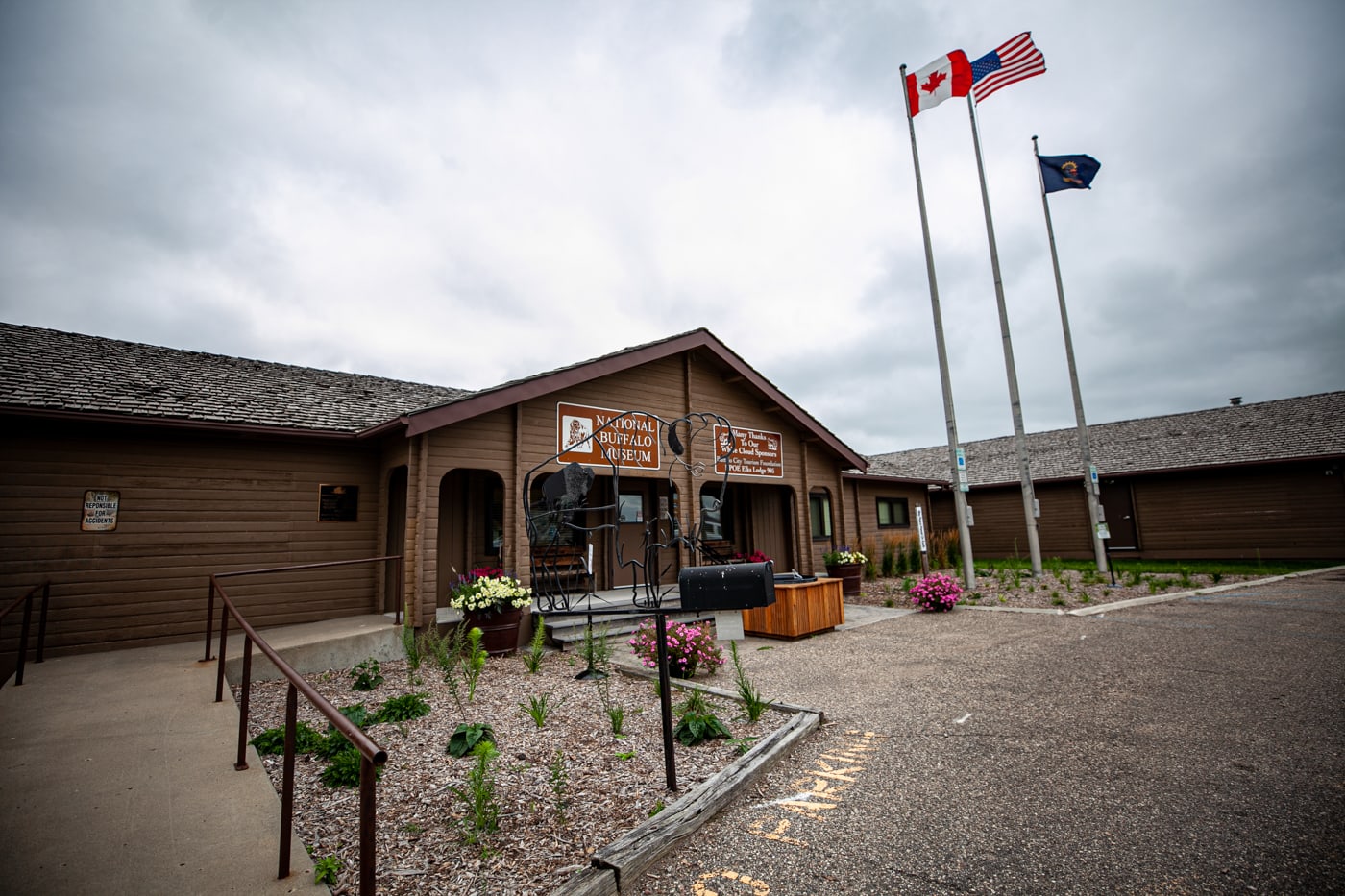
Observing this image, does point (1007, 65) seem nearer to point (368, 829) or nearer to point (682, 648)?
point (682, 648)

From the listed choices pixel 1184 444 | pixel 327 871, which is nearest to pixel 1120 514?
pixel 1184 444

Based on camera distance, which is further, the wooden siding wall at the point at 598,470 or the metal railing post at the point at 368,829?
Result: the wooden siding wall at the point at 598,470

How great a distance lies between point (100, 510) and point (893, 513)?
19.3 metres

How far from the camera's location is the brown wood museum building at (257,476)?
6953 millimetres

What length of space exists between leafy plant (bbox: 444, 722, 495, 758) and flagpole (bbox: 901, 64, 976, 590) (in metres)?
10.6

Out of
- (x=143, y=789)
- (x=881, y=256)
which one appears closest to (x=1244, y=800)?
(x=143, y=789)

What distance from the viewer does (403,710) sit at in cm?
486

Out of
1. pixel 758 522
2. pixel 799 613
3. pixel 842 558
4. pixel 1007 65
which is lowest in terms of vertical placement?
pixel 799 613

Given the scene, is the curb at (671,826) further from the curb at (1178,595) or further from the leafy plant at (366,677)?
the curb at (1178,595)

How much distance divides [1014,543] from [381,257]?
22.8 m

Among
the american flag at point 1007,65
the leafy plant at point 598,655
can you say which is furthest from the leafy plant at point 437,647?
the american flag at point 1007,65

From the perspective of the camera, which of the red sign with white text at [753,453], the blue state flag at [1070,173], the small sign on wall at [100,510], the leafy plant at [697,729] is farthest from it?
the blue state flag at [1070,173]

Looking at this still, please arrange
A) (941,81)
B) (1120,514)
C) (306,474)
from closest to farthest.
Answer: (306,474)
(941,81)
(1120,514)

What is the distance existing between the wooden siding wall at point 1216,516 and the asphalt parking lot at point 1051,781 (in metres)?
14.1
